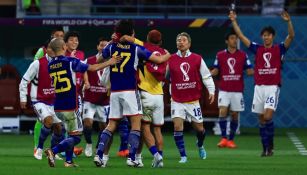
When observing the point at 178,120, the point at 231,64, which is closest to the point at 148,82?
the point at 178,120

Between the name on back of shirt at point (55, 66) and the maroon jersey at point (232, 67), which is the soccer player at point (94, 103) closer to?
the maroon jersey at point (232, 67)

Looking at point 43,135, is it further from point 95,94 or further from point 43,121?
point 95,94

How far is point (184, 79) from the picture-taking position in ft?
77.3

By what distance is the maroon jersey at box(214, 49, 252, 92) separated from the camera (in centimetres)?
2945

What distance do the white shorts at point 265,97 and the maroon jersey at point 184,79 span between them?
1.96m

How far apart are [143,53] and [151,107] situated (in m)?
1.41

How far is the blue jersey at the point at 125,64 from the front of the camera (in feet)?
65.9

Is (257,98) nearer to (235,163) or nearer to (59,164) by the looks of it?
(235,163)

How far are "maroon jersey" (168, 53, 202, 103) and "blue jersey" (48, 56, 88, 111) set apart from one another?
149 inches

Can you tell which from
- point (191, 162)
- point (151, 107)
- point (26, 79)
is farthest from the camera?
point (26, 79)

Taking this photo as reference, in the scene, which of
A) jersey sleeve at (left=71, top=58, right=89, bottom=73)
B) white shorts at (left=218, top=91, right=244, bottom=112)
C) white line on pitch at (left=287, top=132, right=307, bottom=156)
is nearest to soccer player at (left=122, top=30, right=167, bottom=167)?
jersey sleeve at (left=71, top=58, right=89, bottom=73)

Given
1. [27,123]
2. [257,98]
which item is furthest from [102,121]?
[27,123]

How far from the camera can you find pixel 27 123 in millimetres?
34594

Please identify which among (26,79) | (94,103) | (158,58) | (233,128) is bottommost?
(233,128)
